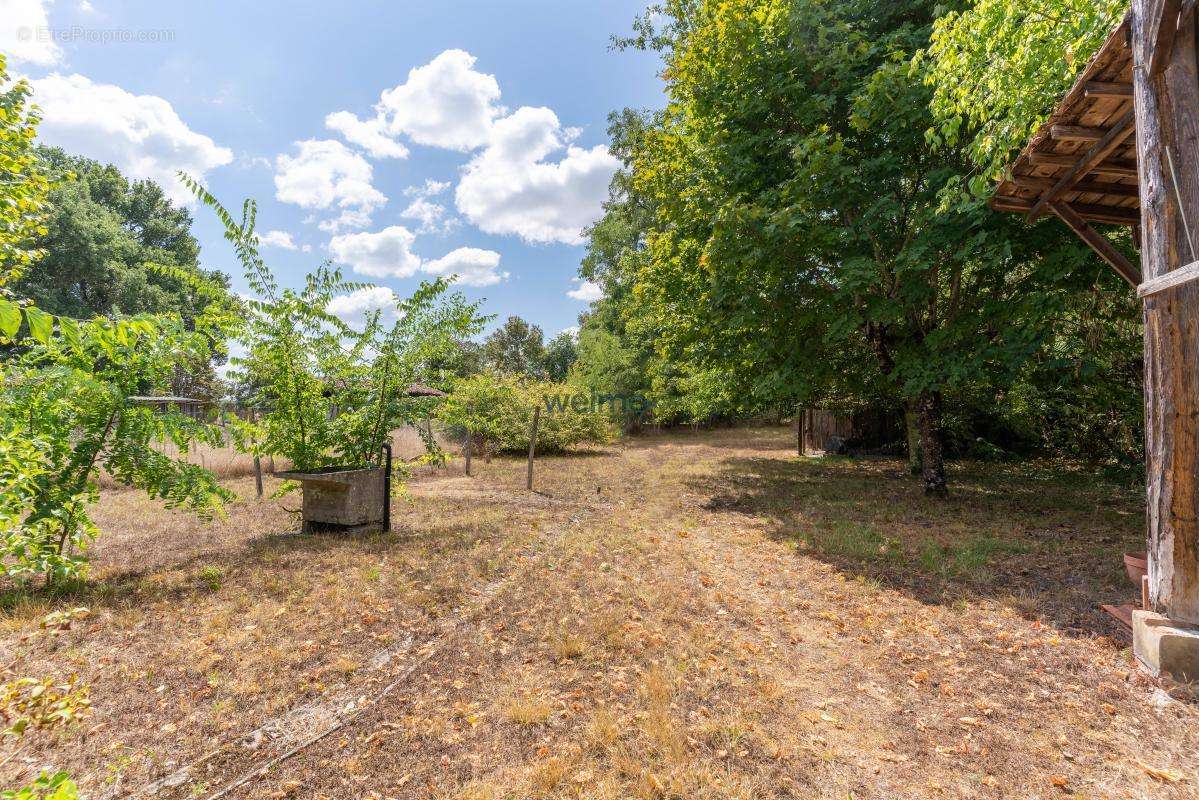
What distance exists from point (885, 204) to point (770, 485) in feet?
20.3

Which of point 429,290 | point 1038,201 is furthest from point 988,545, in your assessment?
point 429,290

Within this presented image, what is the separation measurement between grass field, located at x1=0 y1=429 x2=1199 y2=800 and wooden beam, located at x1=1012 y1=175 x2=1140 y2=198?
365 centimetres

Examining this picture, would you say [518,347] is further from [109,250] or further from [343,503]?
[343,503]

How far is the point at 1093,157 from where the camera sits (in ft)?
13.0

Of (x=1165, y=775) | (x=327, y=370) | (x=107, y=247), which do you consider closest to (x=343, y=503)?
(x=327, y=370)

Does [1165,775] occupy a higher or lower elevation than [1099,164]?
lower

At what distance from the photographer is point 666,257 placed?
9992 mm

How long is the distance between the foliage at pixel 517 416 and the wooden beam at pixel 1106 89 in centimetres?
1501

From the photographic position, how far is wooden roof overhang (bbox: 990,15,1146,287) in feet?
11.5

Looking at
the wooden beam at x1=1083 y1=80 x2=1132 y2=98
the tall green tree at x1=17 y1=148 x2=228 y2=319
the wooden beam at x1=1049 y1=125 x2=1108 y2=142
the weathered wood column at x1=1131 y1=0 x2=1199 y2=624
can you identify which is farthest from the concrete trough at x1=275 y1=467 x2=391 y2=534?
the tall green tree at x1=17 y1=148 x2=228 y2=319

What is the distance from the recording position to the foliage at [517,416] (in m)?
17.4

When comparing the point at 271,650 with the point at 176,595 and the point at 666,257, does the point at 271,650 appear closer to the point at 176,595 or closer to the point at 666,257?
the point at 176,595

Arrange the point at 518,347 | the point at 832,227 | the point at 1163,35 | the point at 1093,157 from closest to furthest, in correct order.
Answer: the point at 1163,35, the point at 1093,157, the point at 832,227, the point at 518,347

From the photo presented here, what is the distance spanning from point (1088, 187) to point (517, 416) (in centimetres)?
1518
